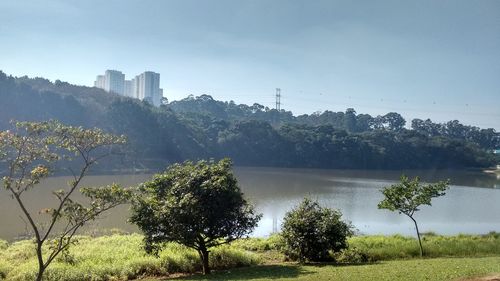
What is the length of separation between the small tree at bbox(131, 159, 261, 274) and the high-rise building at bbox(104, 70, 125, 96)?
179 meters

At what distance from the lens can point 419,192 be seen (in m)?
17.7

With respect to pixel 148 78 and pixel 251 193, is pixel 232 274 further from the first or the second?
pixel 148 78

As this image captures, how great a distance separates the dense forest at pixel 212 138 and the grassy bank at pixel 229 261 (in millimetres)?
56675

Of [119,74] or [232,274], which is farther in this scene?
[119,74]

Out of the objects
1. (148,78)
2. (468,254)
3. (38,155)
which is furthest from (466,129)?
(38,155)

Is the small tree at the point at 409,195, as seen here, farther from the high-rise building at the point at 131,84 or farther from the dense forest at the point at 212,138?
the high-rise building at the point at 131,84

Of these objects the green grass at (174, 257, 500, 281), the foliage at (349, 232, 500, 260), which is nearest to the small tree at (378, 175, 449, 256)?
the foliage at (349, 232, 500, 260)

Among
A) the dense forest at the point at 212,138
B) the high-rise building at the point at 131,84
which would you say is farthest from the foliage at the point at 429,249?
the high-rise building at the point at 131,84

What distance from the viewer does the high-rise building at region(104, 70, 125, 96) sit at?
186 meters

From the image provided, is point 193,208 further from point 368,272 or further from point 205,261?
point 368,272

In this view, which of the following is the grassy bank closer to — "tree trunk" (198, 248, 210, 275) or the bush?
the bush

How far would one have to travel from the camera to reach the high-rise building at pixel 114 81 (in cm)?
18638

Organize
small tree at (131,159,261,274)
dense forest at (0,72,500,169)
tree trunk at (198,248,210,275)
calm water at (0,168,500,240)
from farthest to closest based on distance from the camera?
dense forest at (0,72,500,169) → calm water at (0,168,500,240) → tree trunk at (198,248,210,275) → small tree at (131,159,261,274)

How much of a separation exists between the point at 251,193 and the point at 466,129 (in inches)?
5199
